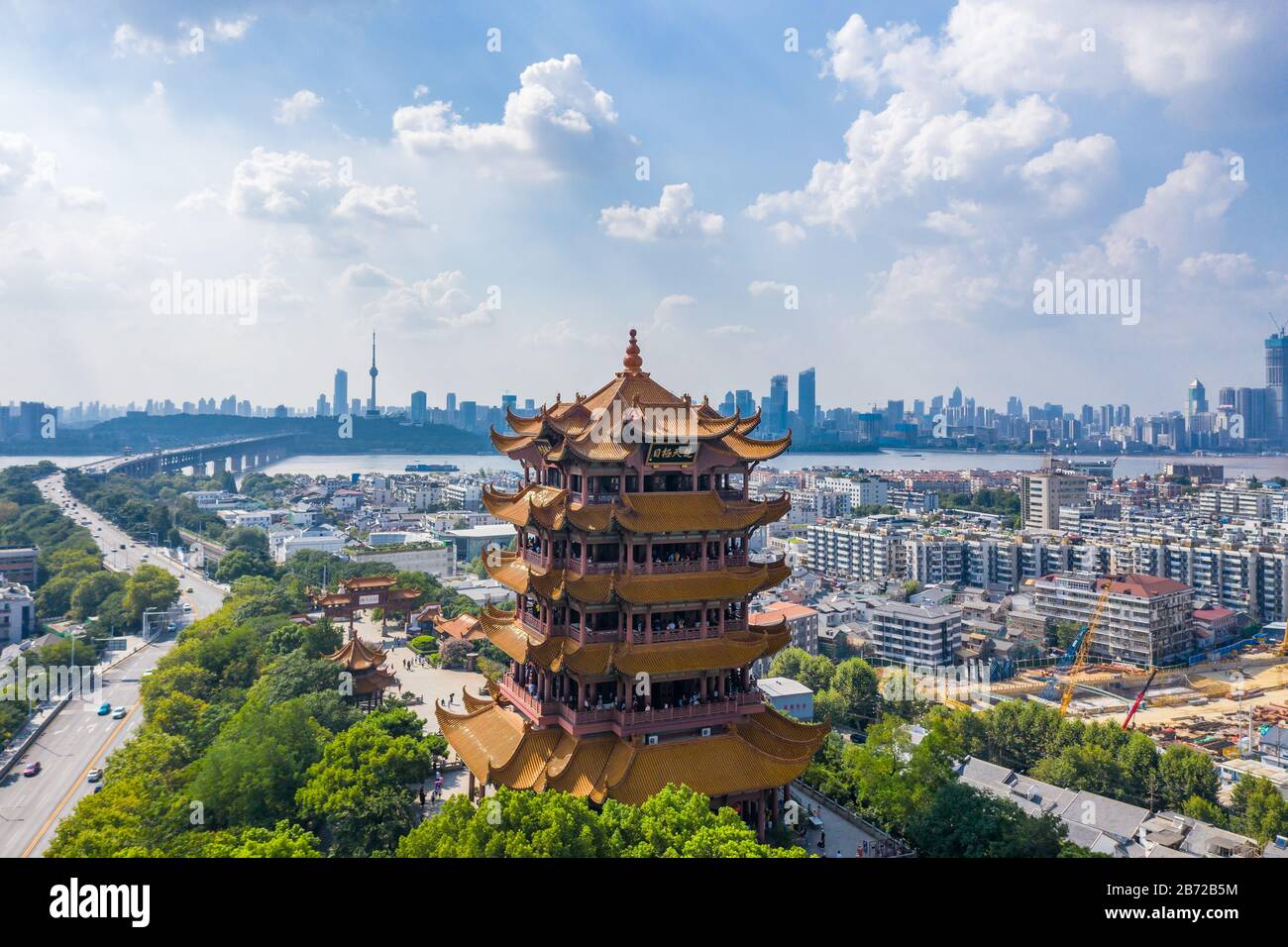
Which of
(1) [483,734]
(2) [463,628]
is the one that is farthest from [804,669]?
(1) [483,734]

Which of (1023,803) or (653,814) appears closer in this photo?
(653,814)

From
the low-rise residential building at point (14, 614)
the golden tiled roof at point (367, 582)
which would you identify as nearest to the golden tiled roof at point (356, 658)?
the golden tiled roof at point (367, 582)

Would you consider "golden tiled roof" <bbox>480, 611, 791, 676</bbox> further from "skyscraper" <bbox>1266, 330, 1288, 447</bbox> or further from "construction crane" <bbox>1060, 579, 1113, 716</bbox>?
"skyscraper" <bbox>1266, 330, 1288, 447</bbox>

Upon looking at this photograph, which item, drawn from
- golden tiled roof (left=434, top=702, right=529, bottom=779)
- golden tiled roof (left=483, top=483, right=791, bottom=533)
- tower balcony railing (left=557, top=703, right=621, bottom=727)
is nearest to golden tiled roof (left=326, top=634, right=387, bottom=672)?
golden tiled roof (left=434, top=702, right=529, bottom=779)

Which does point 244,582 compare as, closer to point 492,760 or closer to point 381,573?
point 381,573

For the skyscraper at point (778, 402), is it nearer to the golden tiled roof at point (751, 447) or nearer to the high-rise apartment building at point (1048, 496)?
the high-rise apartment building at point (1048, 496)
